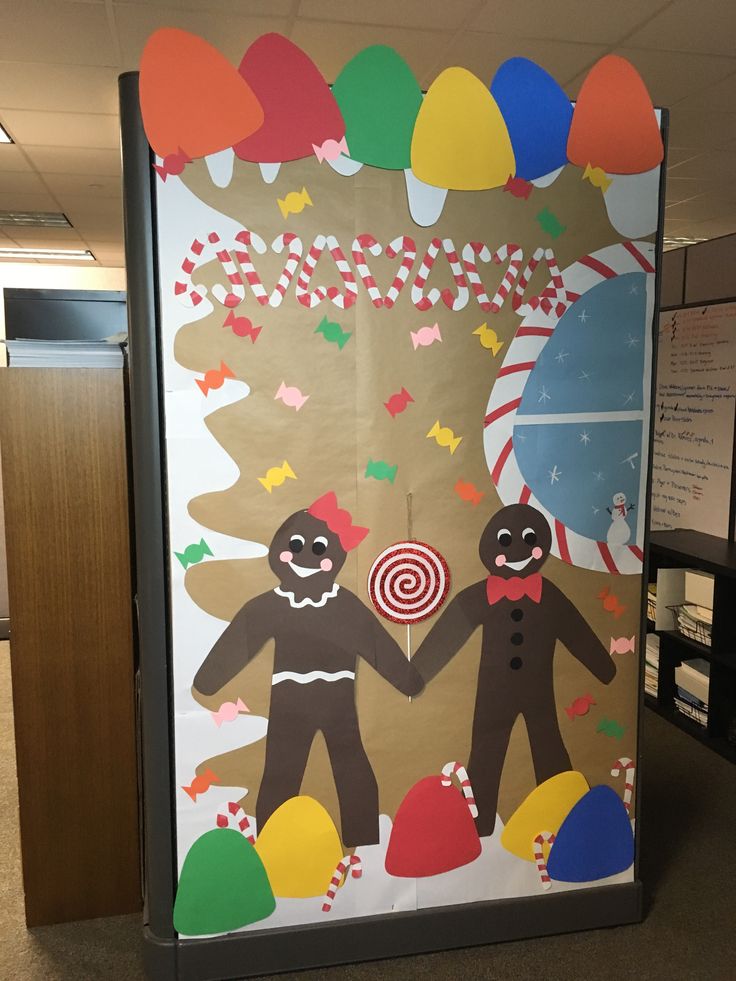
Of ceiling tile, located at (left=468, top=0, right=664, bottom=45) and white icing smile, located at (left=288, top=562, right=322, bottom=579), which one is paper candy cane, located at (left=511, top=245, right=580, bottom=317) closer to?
white icing smile, located at (left=288, top=562, right=322, bottom=579)

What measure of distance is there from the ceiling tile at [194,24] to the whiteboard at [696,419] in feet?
7.66

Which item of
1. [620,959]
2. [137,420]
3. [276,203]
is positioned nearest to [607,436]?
[276,203]

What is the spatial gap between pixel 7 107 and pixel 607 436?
3.93 meters

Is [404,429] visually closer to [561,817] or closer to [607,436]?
[607,436]

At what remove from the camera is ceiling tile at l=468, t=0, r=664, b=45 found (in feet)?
11.0

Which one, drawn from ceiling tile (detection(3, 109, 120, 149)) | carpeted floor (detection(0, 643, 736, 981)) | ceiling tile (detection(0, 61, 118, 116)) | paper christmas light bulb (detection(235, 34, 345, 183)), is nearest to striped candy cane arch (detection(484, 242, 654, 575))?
paper christmas light bulb (detection(235, 34, 345, 183))

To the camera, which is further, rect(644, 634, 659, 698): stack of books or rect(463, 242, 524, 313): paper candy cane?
rect(644, 634, 659, 698): stack of books

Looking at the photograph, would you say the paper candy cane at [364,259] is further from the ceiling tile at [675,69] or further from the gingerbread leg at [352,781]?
the ceiling tile at [675,69]

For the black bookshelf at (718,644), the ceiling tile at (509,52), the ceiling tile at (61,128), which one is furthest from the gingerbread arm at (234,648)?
the ceiling tile at (61,128)

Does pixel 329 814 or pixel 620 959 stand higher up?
pixel 329 814

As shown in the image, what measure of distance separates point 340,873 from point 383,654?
58cm

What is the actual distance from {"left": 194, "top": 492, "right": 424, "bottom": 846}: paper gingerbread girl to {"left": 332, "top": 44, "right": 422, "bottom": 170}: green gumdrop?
0.80m

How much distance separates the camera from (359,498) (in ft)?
6.71

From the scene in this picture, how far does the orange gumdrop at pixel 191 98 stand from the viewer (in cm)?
179
